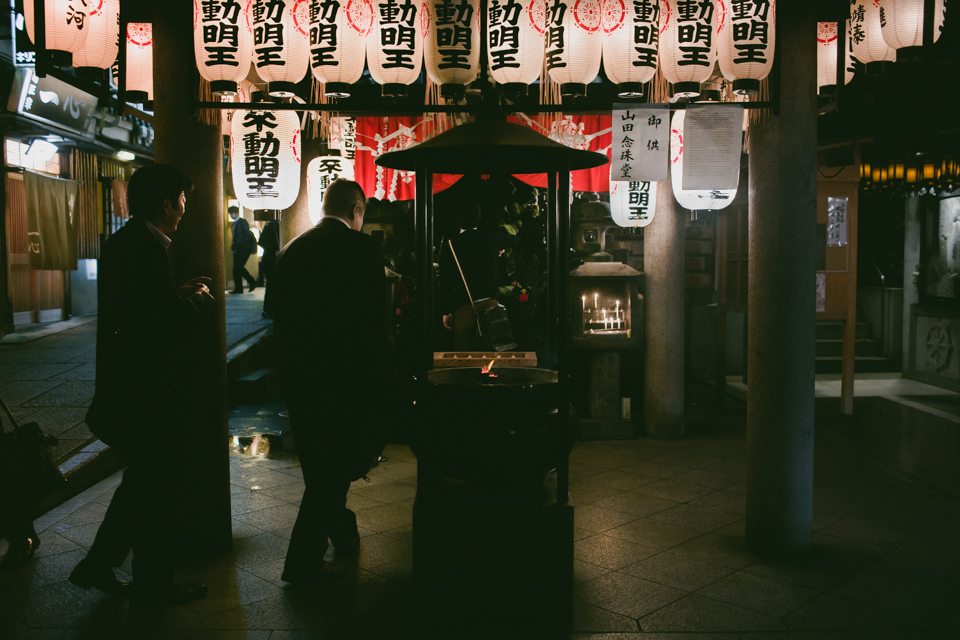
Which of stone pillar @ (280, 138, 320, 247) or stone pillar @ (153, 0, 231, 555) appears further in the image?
stone pillar @ (280, 138, 320, 247)

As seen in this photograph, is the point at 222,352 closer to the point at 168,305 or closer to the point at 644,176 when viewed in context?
the point at 168,305

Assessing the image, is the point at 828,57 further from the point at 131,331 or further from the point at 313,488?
the point at 131,331

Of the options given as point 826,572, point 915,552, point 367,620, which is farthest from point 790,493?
point 367,620

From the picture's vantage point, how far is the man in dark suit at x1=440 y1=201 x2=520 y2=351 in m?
8.70

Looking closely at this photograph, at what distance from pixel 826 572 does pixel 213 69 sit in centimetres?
615

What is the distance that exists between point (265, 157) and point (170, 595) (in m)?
4.74

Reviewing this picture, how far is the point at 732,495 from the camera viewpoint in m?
6.96

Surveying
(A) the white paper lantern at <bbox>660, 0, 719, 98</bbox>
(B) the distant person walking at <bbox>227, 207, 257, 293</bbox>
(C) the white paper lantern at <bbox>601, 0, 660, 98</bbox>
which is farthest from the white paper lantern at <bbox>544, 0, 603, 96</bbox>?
(B) the distant person walking at <bbox>227, 207, 257, 293</bbox>

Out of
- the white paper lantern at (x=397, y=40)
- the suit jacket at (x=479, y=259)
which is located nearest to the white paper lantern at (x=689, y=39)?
the white paper lantern at (x=397, y=40)

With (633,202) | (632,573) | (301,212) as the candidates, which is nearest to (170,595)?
(632,573)

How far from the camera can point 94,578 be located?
4434 millimetres

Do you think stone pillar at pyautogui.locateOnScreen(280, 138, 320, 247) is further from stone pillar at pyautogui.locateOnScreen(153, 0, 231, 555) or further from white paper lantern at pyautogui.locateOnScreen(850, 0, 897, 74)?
white paper lantern at pyautogui.locateOnScreen(850, 0, 897, 74)

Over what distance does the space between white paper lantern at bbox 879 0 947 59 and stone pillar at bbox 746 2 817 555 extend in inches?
52.6

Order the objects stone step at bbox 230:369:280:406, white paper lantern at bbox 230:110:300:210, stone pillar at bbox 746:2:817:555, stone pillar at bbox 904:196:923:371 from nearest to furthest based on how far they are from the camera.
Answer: stone pillar at bbox 746:2:817:555
white paper lantern at bbox 230:110:300:210
stone step at bbox 230:369:280:406
stone pillar at bbox 904:196:923:371
